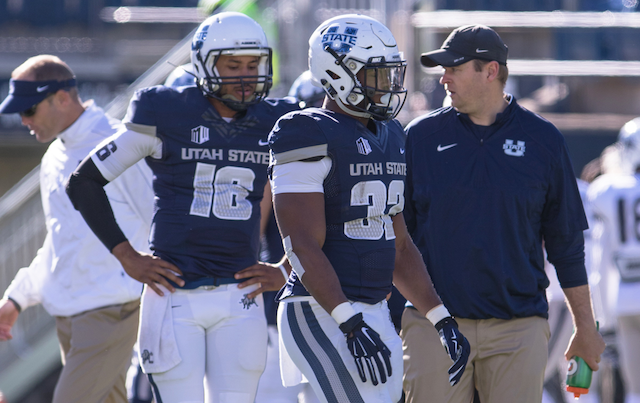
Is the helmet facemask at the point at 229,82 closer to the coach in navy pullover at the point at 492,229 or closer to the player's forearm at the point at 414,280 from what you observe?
the coach in navy pullover at the point at 492,229

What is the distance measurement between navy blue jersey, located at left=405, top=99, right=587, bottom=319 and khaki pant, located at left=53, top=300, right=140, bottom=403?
1.61m

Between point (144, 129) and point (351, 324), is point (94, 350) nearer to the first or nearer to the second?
point (144, 129)

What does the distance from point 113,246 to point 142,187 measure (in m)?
0.94

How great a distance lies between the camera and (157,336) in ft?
11.0

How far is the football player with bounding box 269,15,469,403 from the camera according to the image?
2768mm

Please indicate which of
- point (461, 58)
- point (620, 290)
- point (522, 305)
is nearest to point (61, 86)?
point (461, 58)

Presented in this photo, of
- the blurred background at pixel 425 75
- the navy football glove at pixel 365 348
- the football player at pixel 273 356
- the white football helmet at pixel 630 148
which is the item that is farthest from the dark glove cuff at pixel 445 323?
the blurred background at pixel 425 75

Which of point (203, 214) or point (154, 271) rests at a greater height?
point (203, 214)

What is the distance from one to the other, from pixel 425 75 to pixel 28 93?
5.15 meters

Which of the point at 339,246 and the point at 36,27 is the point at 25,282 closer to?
the point at 339,246

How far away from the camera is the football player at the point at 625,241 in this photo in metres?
5.86

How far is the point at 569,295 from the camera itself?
3697mm

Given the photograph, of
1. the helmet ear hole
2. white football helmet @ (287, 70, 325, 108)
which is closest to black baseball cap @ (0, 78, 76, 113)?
white football helmet @ (287, 70, 325, 108)

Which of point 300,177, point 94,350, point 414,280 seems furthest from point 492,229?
point 94,350
